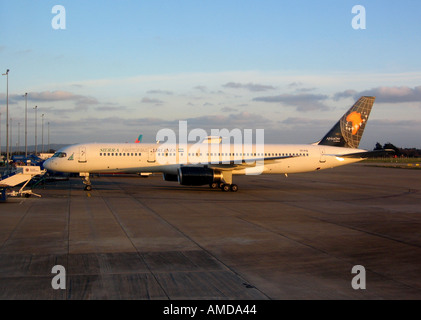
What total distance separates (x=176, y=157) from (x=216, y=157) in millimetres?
2810

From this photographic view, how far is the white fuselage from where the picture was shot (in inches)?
1187

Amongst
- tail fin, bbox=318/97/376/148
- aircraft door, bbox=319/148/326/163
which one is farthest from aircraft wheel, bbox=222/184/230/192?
tail fin, bbox=318/97/376/148

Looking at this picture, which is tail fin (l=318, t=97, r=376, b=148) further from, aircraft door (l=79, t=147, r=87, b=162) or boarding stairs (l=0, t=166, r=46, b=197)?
boarding stairs (l=0, t=166, r=46, b=197)

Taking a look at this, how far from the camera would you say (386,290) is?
345 inches

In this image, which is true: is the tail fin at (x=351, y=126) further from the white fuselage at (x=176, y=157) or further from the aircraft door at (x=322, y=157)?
the aircraft door at (x=322, y=157)

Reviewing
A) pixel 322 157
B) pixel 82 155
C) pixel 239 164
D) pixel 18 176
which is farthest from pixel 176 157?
pixel 322 157

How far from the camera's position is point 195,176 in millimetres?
27766

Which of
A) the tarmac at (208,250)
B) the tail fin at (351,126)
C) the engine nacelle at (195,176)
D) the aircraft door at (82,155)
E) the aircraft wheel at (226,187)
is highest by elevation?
the tail fin at (351,126)

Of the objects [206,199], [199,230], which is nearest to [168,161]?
[206,199]

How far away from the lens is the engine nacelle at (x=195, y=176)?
90.9 ft

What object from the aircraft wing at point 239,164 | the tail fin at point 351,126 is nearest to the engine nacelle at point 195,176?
the aircraft wing at point 239,164

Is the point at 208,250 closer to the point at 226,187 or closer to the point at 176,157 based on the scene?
the point at 226,187

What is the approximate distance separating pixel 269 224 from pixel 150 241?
518 cm

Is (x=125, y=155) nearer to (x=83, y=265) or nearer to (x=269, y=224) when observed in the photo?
(x=269, y=224)
